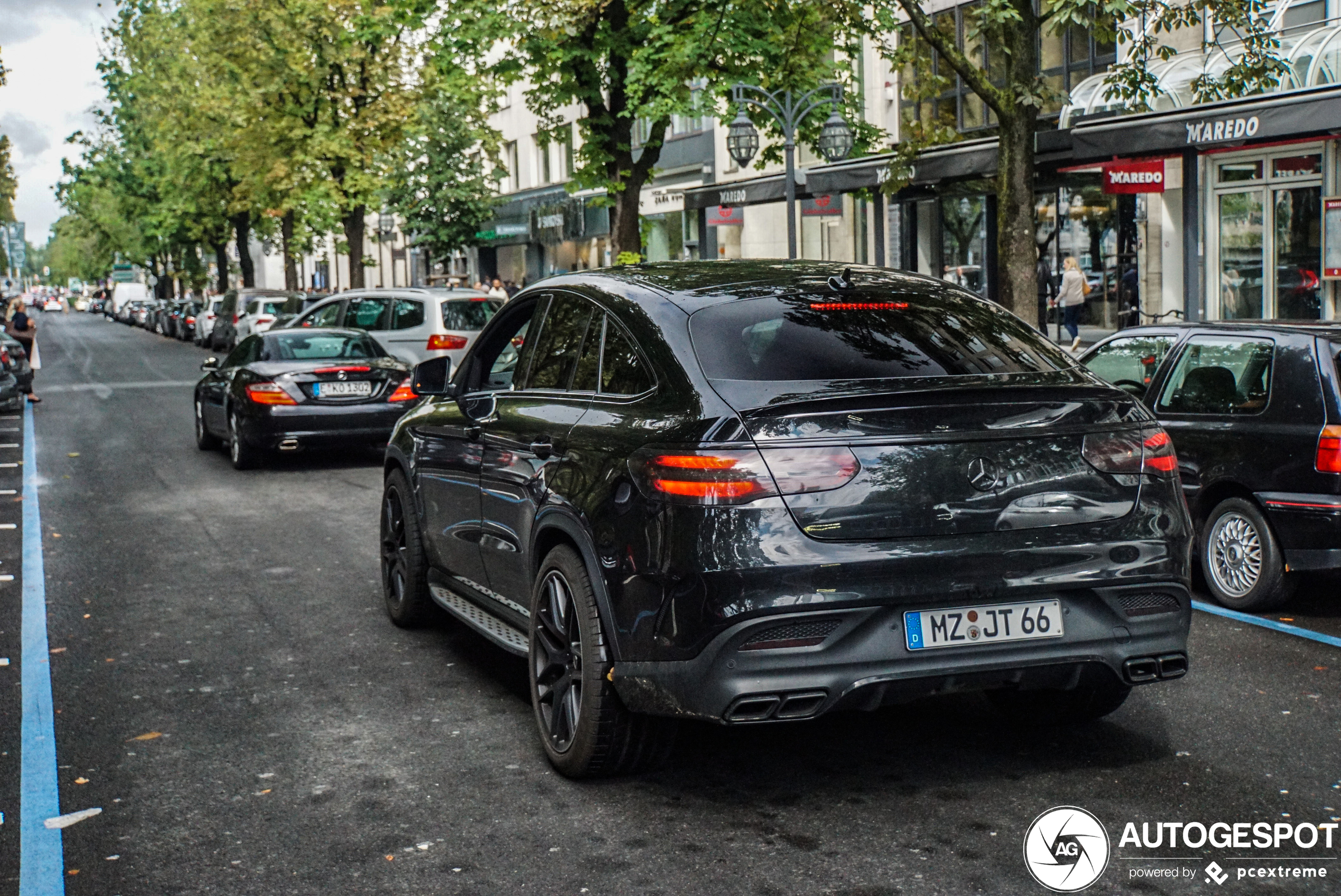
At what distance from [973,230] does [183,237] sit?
135 ft

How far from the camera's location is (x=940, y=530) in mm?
4512

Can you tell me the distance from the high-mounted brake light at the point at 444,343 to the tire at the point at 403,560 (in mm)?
11901

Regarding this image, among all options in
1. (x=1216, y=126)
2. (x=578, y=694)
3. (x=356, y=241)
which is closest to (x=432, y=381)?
(x=578, y=694)

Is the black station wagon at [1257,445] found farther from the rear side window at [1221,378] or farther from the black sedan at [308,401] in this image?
the black sedan at [308,401]

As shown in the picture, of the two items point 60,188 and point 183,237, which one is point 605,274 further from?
point 60,188

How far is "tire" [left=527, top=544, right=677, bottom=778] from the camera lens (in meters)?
4.86

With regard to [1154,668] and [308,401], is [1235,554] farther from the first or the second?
[308,401]

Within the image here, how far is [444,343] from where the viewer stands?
19.6 m

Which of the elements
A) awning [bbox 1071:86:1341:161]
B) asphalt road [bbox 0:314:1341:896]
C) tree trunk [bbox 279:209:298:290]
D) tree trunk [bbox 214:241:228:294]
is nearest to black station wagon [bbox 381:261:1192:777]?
asphalt road [bbox 0:314:1341:896]

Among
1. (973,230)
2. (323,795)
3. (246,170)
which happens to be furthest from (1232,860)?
(246,170)

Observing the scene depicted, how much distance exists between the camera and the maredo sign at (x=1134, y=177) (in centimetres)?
2125

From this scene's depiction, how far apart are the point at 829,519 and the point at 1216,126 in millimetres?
13986

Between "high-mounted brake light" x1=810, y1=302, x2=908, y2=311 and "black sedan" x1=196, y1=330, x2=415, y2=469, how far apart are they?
393 inches

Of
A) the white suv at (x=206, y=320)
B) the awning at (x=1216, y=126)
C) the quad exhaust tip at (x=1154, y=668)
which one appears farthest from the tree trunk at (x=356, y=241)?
the quad exhaust tip at (x=1154, y=668)
